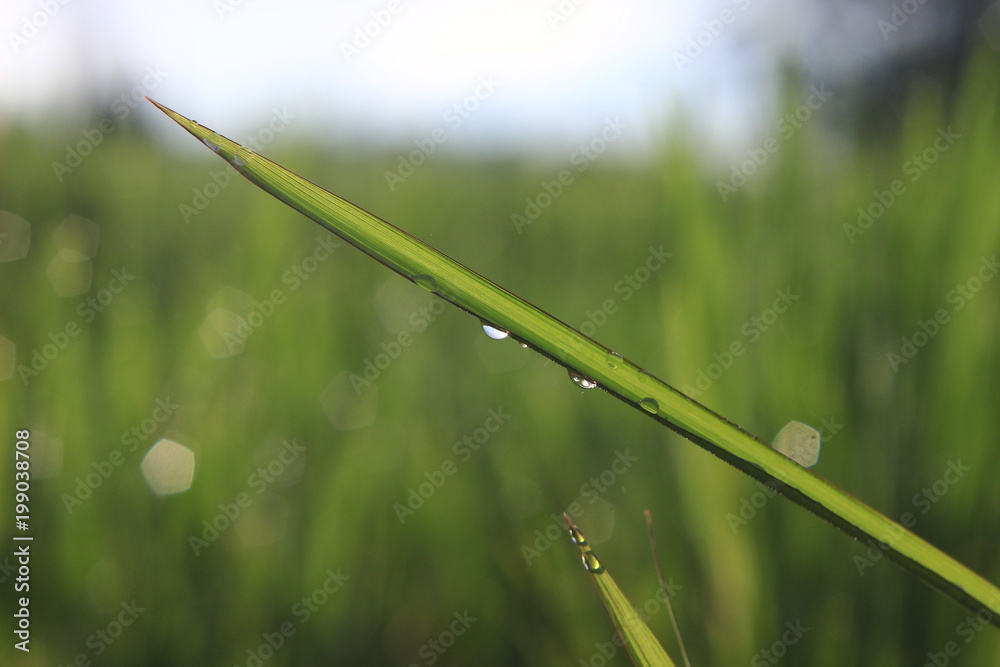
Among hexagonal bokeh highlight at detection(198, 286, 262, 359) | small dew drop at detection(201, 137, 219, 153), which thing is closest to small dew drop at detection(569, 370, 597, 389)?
small dew drop at detection(201, 137, 219, 153)

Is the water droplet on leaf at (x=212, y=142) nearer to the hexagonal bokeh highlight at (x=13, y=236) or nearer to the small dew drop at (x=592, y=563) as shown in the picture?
the small dew drop at (x=592, y=563)

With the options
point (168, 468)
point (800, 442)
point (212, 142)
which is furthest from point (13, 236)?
point (800, 442)

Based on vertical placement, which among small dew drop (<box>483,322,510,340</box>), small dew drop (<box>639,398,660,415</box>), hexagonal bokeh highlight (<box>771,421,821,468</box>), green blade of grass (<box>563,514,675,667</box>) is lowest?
green blade of grass (<box>563,514,675,667</box>)

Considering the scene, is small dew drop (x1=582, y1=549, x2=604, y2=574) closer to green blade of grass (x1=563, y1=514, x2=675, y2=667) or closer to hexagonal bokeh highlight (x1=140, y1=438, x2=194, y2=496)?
green blade of grass (x1=563, y1=514, x2=675, y2=667)

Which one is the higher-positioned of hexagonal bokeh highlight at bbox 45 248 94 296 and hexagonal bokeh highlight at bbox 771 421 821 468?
hexagonal bokeh highlight at bbox 771 421 821 468

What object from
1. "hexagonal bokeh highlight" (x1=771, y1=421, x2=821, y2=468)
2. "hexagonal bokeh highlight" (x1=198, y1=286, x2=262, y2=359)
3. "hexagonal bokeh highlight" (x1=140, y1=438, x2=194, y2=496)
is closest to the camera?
"hexagonal bokeh highlight" (x1=771, y1=421, x2=821, y2=468)

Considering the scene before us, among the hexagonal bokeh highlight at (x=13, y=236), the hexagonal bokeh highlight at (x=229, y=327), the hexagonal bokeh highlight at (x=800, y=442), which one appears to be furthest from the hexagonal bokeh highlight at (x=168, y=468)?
the hexagonal bokeh highlight at (x=800, y=442)
